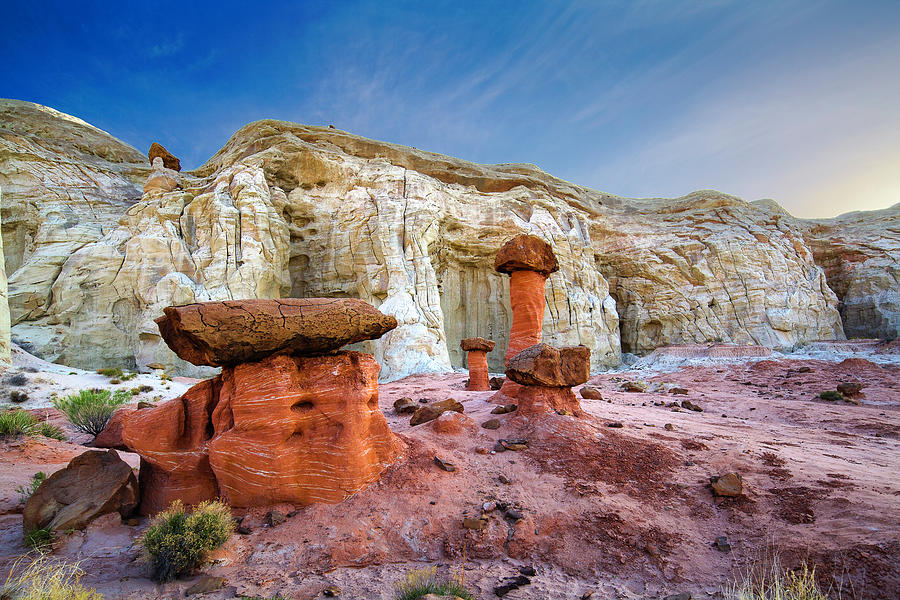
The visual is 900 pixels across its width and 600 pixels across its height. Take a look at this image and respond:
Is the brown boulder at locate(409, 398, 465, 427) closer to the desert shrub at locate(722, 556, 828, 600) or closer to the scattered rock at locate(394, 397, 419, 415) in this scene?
the scattered rock at locate(394, 397, 419, 415)

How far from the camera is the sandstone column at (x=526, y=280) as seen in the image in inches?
464

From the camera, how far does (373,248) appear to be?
73.3 feet

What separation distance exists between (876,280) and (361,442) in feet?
133

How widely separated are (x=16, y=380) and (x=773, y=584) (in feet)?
56.2

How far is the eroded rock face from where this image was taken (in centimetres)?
507

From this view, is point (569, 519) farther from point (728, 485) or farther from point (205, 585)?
point (205, 585)

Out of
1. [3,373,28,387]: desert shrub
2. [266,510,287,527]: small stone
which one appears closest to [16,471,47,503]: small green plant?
[266,510,287,527]: small stone

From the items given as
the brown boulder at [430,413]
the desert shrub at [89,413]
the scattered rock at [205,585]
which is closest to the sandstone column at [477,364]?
the brown boulder at [430,413]

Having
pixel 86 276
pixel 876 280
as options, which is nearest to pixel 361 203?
pixel 86 276

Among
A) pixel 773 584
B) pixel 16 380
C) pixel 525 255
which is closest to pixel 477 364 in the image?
pixel 525 255

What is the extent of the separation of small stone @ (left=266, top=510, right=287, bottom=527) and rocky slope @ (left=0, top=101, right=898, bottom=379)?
46.3ft

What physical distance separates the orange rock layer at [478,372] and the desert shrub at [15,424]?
10.9 meters

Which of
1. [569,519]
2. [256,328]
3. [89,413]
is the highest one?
[256,328]

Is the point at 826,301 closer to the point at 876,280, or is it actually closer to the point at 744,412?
the point at 876,280
